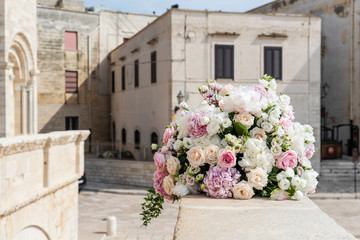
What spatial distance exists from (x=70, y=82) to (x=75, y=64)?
132 cm

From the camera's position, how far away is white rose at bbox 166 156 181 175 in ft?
10.4

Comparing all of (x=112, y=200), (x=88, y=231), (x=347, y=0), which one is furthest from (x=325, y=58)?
(x=88, y=231)

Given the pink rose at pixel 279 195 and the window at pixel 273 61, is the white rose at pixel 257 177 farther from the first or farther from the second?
the window at pixel 273 61

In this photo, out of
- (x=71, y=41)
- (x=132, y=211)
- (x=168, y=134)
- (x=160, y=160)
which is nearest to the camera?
(x=160, y=160)

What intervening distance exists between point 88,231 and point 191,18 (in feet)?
38.0

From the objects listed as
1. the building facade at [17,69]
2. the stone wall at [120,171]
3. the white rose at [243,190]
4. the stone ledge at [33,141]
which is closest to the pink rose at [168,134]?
the white rose at [243,190]

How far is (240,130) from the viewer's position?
3.12 meters

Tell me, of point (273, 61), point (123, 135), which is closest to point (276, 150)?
point (273, 61)

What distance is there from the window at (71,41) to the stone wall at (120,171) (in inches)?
382

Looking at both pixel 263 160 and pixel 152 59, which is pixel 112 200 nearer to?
pixel 152 59

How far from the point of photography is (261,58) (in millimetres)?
20812

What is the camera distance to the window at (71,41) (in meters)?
28.7

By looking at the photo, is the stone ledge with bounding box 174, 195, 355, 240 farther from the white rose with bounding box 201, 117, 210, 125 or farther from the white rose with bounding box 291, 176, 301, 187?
the white rose with bounding box 201, 117, 210, 125

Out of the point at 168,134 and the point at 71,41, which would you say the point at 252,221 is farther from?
the point at 71,41
